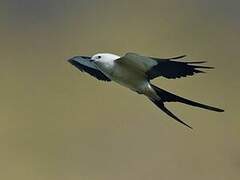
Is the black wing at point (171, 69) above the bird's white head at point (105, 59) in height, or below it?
below

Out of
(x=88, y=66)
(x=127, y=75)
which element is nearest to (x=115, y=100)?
(x=88, y=66)

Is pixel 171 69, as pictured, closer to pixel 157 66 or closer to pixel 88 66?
pixel 157 66

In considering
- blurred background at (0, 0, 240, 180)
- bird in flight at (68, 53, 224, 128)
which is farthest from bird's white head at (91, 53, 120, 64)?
blurred background at (0, 0, 240, 180)

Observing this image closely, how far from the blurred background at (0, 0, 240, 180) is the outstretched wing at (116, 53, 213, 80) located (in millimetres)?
306

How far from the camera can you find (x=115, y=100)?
1586 millimetres

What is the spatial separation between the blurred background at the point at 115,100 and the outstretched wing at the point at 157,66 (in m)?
0.31

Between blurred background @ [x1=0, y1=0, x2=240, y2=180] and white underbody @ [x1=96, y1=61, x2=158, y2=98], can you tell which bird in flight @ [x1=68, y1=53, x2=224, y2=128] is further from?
blurred background @ [x1=0, y1=0, x2=240, y2=180]

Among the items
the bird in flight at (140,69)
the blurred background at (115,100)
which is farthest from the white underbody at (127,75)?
the blurred background at (115,100)

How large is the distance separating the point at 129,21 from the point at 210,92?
321 mm

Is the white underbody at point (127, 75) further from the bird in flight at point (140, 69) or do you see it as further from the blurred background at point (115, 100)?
the blurred background at point (115, 100)

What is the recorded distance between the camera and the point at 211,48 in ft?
5.20

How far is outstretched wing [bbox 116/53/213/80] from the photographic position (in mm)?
1187

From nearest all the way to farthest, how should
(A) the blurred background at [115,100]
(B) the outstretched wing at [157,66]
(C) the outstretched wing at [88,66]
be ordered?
(B) the outstretched wing at [157,66] < (C) the outstretched wing at [88,66] < (A) the blurred background at [115,100]

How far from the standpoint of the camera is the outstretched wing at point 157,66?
3.89 ft
